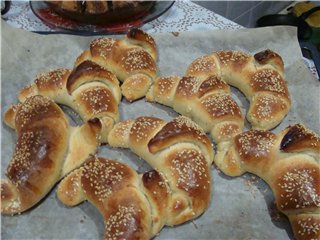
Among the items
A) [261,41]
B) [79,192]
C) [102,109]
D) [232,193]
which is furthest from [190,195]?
[261,41]

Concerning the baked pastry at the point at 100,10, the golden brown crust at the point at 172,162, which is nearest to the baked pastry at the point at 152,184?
the golden brown crust at the point at 172,162

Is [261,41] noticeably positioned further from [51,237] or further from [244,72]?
[51,237]

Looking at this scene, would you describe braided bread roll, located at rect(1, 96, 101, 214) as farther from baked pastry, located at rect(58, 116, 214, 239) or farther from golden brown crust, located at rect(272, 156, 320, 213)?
golden brown crust, located at rect(272, 156, 320, 213)

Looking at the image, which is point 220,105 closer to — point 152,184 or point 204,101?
point 204,101

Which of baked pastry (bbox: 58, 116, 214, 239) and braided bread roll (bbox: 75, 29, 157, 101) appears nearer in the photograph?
baked pastry (bbox: 58, 116, 214, 239)

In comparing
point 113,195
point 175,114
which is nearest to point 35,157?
point 113,195

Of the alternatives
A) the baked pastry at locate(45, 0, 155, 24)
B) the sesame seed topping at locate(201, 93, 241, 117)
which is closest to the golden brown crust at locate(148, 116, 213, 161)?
the sesame seed topping at locate(201, 93, 241, 117)
